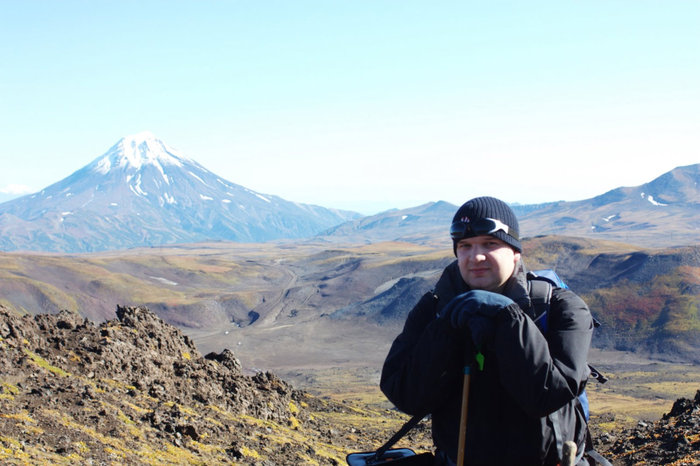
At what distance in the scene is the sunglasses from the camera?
3998 mm

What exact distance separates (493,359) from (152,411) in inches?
514

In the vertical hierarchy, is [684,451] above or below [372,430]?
above

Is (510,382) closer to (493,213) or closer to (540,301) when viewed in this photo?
(540,301)

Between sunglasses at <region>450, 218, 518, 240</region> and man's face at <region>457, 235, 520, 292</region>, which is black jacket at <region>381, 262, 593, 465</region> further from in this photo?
sunglasses at <region>450, 218, 518, 240</region>

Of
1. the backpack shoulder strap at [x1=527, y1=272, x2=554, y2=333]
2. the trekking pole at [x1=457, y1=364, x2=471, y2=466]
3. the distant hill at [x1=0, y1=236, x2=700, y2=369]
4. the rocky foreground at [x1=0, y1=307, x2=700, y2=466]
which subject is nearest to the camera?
the trekking pole at [x1=457, y1=364, x2=471, y2=466]

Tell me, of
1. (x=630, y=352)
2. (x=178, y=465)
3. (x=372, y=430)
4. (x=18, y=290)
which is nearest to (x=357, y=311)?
(x=630, y=352)

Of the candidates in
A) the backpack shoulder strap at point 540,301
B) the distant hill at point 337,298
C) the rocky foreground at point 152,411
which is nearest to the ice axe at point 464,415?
the backpack shoulder strap at point 540,301

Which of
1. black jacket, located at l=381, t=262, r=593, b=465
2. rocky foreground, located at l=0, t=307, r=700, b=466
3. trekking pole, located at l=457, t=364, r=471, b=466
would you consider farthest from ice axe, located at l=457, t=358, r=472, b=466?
rocky foreground, located at l=0, t=307, r=700, b=466

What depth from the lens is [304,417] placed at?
73.4ft

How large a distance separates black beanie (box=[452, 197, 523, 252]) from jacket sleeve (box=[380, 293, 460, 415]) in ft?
2.68

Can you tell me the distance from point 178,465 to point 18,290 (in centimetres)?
7970

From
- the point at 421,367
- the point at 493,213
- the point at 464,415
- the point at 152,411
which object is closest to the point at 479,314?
the point at 421,367

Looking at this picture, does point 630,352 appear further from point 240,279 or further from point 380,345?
point 240,279

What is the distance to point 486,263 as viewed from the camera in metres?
4.00
